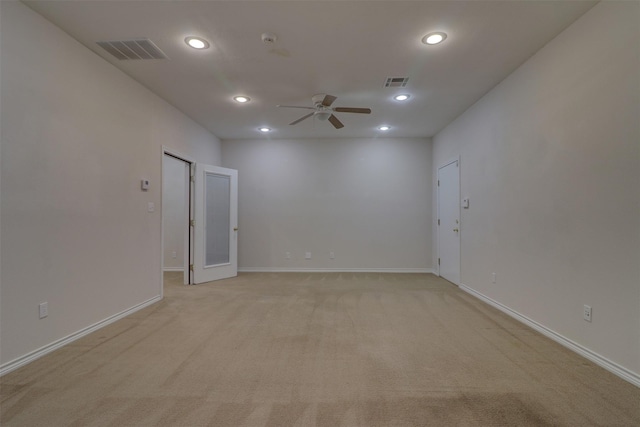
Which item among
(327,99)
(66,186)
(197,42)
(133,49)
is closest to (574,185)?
(327,99)

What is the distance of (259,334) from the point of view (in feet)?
9.50

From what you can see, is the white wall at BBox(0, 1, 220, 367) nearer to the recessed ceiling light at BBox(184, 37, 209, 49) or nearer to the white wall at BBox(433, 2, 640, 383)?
the recessed ceiling light at BBox(184, 37, 209, 49)

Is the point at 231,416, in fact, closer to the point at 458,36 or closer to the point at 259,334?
the point at 259,334

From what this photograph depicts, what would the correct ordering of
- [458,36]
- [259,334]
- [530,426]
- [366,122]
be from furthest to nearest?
[366,122]
[259,334]
[458,36]
[530,426]

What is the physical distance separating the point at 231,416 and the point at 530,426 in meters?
1.66

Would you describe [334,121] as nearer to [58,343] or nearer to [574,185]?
[574,185]

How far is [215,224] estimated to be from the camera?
5539 millimetres

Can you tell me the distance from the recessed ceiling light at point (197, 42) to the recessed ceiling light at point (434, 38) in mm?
2015

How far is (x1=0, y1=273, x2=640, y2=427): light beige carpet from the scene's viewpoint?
1727 mm

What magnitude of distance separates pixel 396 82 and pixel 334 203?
3.09m

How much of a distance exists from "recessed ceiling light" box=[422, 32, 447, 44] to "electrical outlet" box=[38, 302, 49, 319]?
156 inches

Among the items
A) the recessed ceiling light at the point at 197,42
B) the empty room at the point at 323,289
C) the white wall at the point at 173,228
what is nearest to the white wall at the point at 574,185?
the empty room at the point at 323,289

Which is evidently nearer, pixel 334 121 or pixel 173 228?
pixel 334 121

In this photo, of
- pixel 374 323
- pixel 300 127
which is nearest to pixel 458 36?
pixel 374 323
